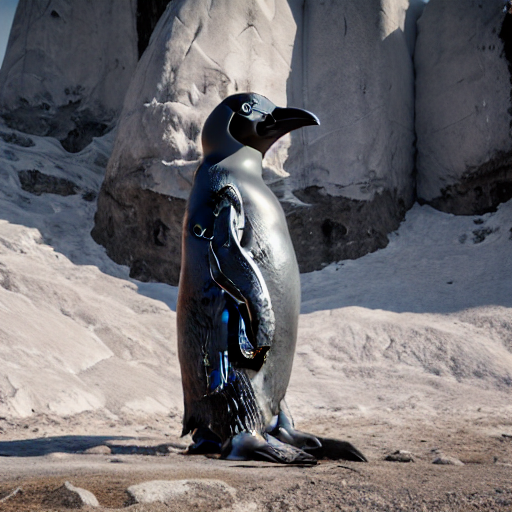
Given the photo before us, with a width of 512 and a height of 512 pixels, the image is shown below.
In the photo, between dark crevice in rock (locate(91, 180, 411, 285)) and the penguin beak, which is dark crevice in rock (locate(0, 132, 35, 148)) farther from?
the penguin beak

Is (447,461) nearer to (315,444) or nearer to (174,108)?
(315,444)

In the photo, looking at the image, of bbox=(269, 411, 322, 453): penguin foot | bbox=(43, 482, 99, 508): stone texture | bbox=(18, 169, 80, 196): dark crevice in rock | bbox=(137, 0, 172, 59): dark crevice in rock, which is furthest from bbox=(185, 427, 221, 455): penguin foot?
bbox=(137, 0, 172, 59): dark crevice in rock

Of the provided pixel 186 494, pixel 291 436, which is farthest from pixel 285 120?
pixel 186 494

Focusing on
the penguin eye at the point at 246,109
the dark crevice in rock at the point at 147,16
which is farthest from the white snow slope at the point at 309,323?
the dark crevice in rock at the point at 147,16

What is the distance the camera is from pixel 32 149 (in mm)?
11445

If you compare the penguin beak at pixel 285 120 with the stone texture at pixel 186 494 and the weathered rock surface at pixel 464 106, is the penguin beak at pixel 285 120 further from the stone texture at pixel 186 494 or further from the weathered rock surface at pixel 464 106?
the weathered rock surface at pixel 464 106

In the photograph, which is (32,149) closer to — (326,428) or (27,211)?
(27,211)

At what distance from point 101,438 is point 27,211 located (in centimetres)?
684

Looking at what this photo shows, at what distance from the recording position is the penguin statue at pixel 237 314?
3.17 meters

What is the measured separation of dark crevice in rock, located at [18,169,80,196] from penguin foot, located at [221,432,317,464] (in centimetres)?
846

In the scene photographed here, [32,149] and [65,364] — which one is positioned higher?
[32,149]

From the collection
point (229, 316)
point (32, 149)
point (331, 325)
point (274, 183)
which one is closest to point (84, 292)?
point (331, 325)

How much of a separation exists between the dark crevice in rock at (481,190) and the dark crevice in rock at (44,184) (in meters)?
5.90

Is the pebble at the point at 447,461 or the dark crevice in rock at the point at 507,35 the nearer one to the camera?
the pebble at the point at 447,461
